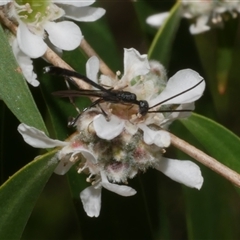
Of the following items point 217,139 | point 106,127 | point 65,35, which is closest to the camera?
point 106,127

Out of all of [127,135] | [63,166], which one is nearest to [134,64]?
[127,135]

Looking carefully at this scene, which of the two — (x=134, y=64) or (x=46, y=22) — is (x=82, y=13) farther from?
(x=134, y=64)

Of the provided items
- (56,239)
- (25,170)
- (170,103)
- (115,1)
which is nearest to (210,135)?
(170,103)

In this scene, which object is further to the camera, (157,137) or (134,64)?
(134,64)

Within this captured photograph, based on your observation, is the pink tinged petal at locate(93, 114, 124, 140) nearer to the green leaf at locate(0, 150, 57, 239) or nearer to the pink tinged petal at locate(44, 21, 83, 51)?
the green leaf at locate(0, 150, 57, 239)

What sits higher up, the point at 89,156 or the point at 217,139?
the point at 89,156

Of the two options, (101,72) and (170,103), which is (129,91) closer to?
(170,103)

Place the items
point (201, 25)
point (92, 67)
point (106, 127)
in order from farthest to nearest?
point (201, 25) → point (92, 67) → point (106, 127)

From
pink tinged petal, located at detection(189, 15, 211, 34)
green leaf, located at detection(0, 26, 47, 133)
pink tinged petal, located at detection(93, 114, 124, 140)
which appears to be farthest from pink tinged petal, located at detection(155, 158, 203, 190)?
pink tinged petal, located at detection(189, 15, 211, 34)
